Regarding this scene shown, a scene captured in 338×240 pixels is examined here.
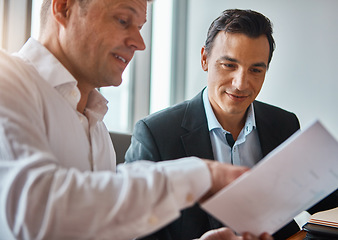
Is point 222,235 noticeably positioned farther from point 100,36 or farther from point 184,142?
point 100,36

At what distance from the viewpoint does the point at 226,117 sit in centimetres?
160

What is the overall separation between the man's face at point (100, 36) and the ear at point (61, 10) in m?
0.01

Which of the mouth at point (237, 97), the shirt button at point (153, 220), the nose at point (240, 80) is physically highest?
the nose at point (240, 80)

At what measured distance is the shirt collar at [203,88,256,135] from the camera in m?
1.53

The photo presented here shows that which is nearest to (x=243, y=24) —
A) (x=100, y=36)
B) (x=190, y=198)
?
(x=100, y=36)

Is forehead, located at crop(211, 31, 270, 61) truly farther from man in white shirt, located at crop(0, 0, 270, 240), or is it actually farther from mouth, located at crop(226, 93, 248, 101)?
man in white shirt, located at crop(0, 0, 270, 240)

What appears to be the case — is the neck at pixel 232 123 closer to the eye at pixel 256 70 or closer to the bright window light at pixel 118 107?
the eye at pixel 256 70

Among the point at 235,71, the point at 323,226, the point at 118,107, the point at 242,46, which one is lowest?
the point at 323,226

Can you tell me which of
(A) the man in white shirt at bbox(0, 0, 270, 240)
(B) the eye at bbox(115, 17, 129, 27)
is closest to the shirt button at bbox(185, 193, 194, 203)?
(A) the man in white shirt at bbox(0, 0, 270, 240)

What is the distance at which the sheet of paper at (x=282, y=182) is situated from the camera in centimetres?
66

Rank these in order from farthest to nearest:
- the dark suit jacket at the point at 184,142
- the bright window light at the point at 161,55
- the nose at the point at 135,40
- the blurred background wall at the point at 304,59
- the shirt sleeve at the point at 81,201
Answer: the bright window light at the point at 161,55 → the blurred background wall at the point at 304,59 → the dark suit jacket at the point at 184,142 → the nose at the point at 135,40 → the shirt sleeve at the point at 81,201

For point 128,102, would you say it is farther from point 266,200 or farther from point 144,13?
point 266,200

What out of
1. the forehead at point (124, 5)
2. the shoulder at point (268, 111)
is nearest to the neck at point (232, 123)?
the shoulder at point (268, 111)

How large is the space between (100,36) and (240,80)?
0.74m
